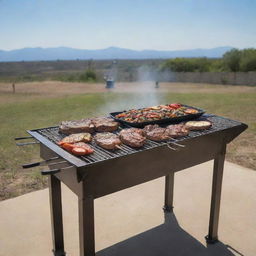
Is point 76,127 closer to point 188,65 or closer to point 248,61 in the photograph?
point 248,61

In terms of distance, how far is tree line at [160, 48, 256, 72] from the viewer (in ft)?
90.5

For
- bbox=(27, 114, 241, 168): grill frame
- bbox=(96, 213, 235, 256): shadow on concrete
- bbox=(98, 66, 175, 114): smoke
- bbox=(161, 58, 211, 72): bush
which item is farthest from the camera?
bbox=(161, 58, 211, 72): bush

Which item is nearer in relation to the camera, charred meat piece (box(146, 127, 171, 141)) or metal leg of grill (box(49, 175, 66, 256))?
charred meat piece (box(146, 127, 171, 141))

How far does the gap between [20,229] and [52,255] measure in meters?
0.58

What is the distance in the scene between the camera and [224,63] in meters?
30.6

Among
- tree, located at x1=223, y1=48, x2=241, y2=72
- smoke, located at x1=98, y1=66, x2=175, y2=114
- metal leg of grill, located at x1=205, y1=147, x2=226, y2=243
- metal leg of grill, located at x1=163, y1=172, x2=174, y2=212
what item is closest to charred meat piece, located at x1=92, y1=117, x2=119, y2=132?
metal leg of grill, located at x1=205, y1=147, x2=226, y2=243

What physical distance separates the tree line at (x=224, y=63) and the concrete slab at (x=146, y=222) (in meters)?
27.0

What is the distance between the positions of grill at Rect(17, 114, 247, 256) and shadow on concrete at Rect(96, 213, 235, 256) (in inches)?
9.7

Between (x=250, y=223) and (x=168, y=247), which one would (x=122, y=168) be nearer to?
(x=168, y=247)

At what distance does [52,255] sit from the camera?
2502 mm

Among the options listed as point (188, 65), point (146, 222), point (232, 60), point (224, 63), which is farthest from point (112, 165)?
point (188, 65)

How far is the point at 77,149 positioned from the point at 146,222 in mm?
1618

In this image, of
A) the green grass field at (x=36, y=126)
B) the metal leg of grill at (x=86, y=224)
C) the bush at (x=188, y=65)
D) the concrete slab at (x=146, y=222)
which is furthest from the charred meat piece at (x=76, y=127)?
the bush at (x=188, y=65)

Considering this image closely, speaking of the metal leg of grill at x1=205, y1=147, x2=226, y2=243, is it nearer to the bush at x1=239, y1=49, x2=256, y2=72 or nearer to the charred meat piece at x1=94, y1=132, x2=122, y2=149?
the charred meat piece at x1=94, y1=132, x2=122, y2=149
